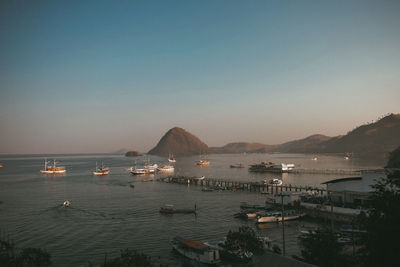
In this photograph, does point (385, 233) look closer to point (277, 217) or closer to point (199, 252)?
point (199, 252)

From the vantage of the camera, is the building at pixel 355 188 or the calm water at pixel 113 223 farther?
the building at pixel 355 188

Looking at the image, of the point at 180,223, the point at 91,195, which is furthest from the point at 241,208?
the point at 91,195

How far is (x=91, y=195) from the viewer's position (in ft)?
220

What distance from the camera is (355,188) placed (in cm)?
4112

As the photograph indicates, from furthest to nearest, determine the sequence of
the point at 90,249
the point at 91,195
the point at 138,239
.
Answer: the point at 91,195 → the point at 138,239 → the point at 90,249

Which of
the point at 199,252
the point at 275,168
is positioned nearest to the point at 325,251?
the point at 199,252

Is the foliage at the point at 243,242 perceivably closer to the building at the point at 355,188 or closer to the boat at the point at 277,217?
the boat at the point at 277,217

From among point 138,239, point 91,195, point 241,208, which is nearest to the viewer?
point 138,239

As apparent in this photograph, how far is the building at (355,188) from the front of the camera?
131 ft

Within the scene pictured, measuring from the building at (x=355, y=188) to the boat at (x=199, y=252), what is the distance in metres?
22.7

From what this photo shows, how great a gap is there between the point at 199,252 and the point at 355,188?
24.9m

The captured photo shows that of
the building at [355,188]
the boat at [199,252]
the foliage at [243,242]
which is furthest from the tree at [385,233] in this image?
the building at [355,188]

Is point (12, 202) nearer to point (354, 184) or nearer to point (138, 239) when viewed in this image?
point (138, 239)

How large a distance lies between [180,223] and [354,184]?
24138mm
